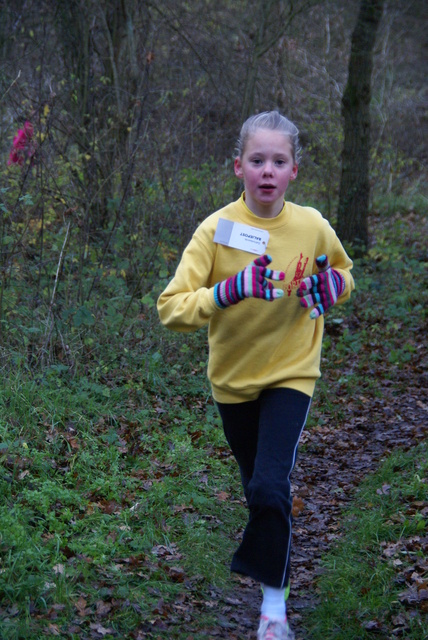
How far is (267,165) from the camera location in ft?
11.9

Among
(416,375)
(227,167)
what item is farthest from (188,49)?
(416,375)

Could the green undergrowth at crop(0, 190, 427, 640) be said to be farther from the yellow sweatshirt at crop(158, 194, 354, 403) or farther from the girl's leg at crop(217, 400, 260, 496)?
the yellow sweatshirt at crop(158, 194, 354, 403)

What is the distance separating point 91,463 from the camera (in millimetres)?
5367

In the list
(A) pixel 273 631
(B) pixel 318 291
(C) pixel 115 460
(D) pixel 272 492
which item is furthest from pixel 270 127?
(C) pixel 115 460

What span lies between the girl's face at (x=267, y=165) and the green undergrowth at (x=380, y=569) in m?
2.05

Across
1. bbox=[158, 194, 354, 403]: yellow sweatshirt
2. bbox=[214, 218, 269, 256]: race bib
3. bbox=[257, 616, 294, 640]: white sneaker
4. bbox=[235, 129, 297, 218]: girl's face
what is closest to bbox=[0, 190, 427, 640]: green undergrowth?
bbox=[257, 616, 294, 640]: white sneaker

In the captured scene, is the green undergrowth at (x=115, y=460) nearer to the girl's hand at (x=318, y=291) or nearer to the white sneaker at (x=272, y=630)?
the white sneaker at (x=272, y=630)

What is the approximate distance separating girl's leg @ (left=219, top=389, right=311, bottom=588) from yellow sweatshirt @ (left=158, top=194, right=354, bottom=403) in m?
0.10

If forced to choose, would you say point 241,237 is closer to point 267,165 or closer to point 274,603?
point 267,165

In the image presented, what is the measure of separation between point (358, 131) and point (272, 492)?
11.2m

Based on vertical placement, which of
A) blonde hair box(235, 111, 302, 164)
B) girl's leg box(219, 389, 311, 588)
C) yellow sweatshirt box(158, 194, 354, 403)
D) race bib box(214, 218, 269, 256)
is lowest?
girl's leg box(219, 389, 311, 588)

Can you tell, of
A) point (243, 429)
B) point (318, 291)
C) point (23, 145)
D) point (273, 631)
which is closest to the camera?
point (273, 631)

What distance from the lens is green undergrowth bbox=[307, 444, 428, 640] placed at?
3705 mm

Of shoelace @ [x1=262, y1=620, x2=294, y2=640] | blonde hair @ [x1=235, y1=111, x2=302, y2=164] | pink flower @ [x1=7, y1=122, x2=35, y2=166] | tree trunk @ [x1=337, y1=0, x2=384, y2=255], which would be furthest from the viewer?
tree trunk @ [x1=337, y1=0, x2=384, y2=255]
